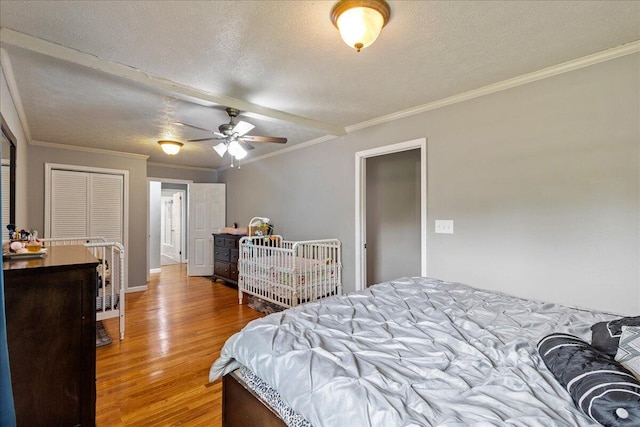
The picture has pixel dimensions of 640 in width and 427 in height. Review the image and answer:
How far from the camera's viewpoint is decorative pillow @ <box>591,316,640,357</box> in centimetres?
106

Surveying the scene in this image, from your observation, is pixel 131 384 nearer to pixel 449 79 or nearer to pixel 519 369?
pixel 519 369

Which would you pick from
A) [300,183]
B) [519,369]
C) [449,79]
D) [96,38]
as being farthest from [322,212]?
[519,369]

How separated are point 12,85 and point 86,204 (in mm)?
2690

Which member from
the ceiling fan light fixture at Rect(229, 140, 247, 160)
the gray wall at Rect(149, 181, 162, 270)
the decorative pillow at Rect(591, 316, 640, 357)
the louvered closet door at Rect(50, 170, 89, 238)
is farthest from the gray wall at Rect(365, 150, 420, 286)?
the gray wall at Rect(149, 181, 162, 270)

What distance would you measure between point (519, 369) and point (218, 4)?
2.03 meters

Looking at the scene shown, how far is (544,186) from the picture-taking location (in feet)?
7.10

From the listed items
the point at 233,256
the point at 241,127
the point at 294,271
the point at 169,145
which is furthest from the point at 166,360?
the point at 233,256

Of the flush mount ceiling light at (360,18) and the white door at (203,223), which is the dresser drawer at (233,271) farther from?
the flush mount ceiling light at (360,18)

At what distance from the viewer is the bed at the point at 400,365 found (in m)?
0.82

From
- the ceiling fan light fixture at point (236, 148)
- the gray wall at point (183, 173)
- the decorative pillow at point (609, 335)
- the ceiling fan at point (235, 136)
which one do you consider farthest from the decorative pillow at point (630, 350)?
the gray wall at point (183, 173)

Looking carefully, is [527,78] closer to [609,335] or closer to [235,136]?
[609,335]

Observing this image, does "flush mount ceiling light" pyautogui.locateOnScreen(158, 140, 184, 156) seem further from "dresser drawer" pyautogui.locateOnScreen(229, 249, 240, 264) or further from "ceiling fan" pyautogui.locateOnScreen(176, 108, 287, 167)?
"dresser drawer" pyautogui.locateOnScreen(229, 249, 240, 264)

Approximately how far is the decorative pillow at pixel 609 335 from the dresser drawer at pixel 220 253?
4.86 meters

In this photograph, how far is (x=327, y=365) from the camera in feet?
3.38
